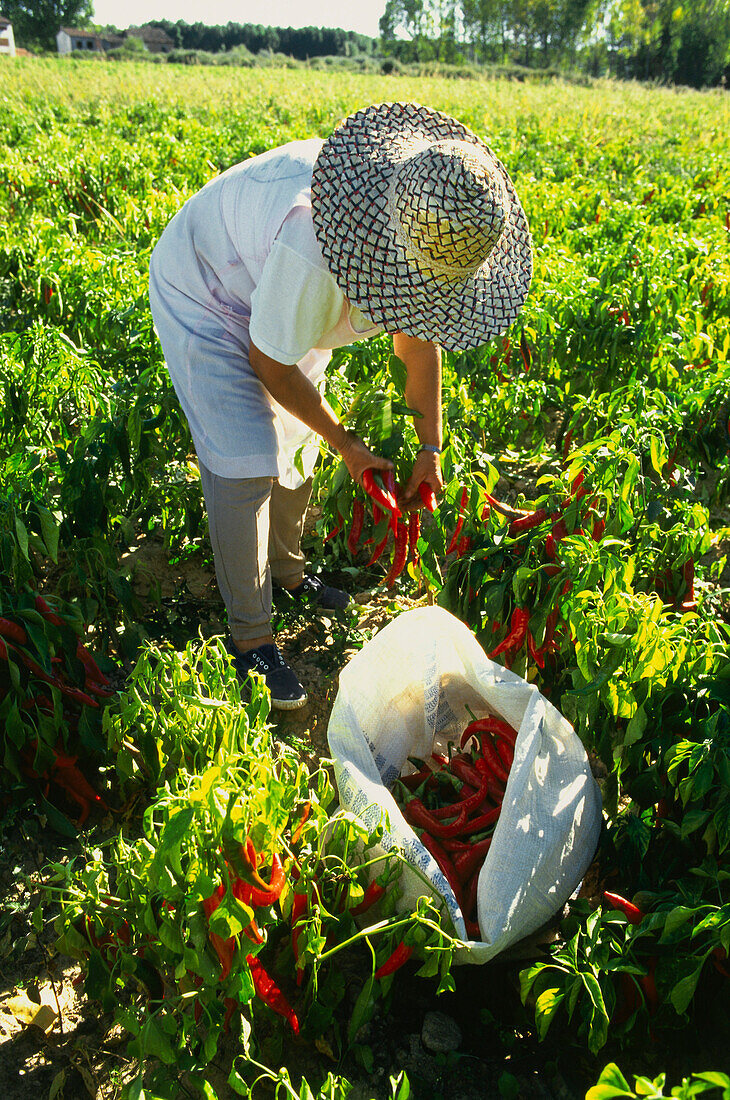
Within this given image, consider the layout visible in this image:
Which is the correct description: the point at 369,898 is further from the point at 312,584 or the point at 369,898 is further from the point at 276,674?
the point at 312,584

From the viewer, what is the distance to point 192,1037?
4.62 feet

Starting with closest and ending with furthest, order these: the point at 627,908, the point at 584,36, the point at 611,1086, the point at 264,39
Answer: the point at 611,1086, the point at 627,908, the point at 584,36, the point at 264,39

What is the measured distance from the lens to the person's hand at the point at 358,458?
202 centimetres

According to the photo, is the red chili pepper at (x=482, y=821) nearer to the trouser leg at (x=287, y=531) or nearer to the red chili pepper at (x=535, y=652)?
the red chili pepper at (x=535, y=652)

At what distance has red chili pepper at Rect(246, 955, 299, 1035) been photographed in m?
1.45

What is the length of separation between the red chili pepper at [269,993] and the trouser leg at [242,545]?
982 mm

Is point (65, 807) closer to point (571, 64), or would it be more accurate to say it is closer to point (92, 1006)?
point (92, 1006)

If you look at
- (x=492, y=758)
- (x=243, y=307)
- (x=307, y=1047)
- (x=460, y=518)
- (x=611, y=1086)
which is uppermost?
(x=243, y=307)

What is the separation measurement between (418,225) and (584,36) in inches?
2129

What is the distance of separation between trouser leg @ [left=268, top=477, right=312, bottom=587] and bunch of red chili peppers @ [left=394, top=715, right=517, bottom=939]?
34.6 inches

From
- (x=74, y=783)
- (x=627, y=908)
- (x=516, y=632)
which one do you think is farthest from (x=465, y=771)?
(x=74, y=783)

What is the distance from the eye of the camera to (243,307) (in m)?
2.10

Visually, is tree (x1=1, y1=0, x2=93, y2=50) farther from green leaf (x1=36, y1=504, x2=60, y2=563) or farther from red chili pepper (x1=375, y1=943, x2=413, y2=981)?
red chili pepper (x1=375, y1=943, x2=413, y2=981)

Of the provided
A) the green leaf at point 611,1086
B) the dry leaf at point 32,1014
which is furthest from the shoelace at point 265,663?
the green leaf at point 611,1086
